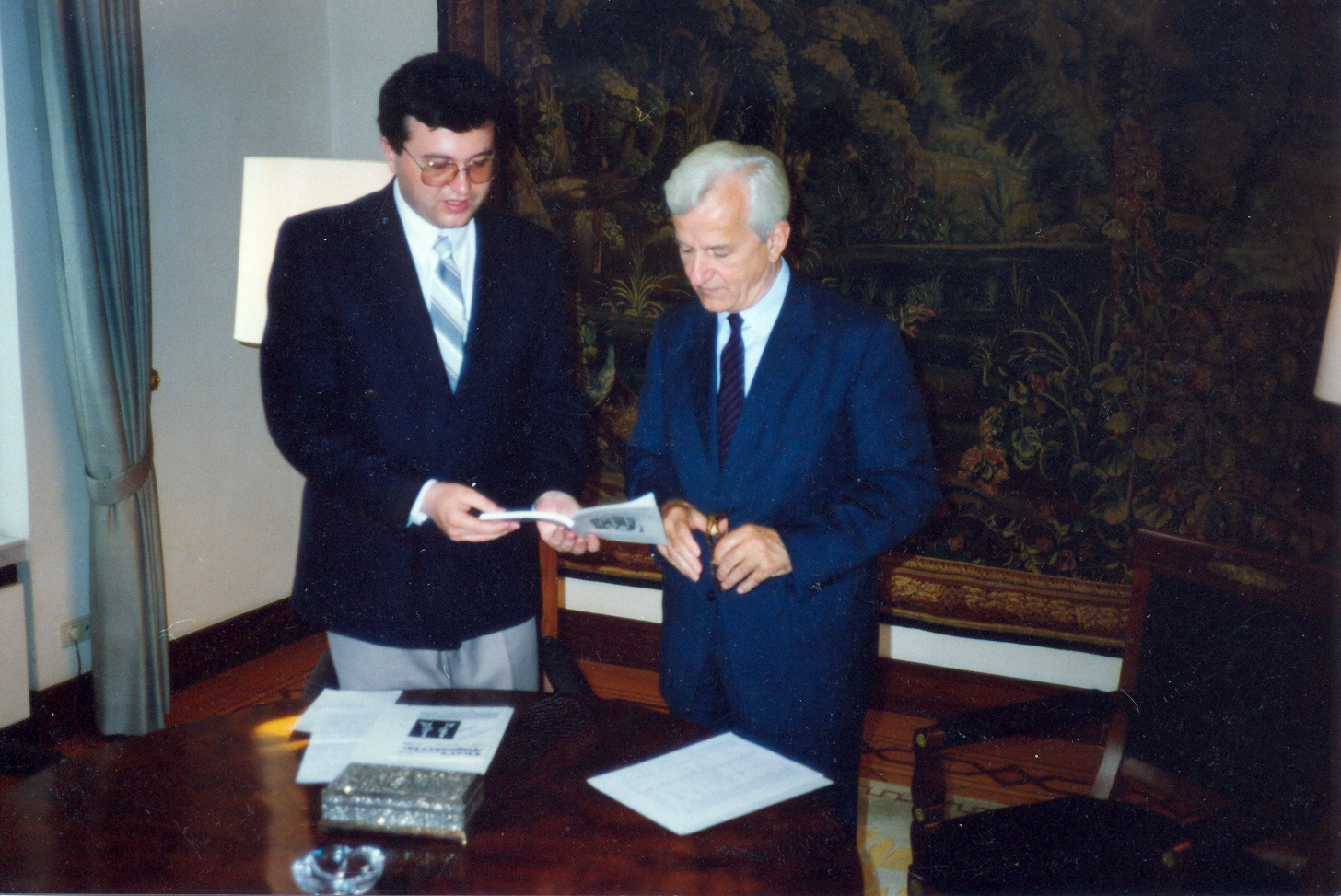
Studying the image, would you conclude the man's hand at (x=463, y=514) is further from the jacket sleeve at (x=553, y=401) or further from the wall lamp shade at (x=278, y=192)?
the wall lamp shade at (x=278, y=192)

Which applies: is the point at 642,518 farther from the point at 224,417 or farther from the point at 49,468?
the point at 224,417

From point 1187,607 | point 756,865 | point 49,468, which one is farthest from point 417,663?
point 49,468

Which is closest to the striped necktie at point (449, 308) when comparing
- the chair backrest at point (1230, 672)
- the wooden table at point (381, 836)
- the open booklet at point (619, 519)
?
the open booklet at point (619, 519)

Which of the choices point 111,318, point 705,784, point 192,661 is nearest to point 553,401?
point 705,784

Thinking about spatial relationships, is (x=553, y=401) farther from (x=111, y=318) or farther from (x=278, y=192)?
(x=111, y=318)

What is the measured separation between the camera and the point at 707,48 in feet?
11.6

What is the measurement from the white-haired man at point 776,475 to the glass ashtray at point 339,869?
2.30 ft

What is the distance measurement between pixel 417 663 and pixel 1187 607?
5.01 feet

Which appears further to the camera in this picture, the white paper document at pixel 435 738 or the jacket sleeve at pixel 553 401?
the jacket sleeve at pixel 553 401

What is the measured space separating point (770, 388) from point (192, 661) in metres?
2.89

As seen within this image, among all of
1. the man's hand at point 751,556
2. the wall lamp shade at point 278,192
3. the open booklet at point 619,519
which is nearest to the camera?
the open booklet at point 619,519

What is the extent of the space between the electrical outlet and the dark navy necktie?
Result: 2.56 meters

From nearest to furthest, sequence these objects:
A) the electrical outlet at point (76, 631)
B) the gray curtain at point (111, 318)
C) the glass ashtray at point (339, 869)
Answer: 1. the glass ashtray at point (339, 869)
2. the gray curtain at point (111, 318)
3. the electrical outlet at point (76, 631)

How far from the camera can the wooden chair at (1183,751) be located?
1.71m
